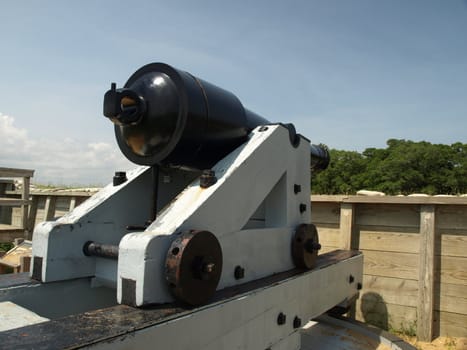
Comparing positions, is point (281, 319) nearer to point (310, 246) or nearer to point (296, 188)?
point (310, 246)

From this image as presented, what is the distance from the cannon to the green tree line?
20452 mm

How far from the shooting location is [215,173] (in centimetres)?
206

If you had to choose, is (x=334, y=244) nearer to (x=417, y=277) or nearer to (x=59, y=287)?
(x=417, y=277)

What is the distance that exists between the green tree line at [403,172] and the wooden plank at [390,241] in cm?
1875

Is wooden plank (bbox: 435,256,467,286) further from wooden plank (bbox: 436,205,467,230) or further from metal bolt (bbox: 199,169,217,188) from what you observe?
metal bolt (bbox: 199,169,217,188)

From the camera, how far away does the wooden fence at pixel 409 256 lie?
11.7 ft

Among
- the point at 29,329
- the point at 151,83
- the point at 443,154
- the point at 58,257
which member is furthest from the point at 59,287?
the point at 443,154

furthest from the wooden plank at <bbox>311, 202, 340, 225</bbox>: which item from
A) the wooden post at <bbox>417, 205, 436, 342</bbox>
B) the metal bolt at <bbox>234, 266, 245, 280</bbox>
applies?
the metal bolt at <bbox>234, 266, 245, 280</bbox>

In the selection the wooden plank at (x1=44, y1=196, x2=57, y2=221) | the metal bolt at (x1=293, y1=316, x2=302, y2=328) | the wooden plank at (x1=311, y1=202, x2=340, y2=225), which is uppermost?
the wooden plank at (x1=311, y1=202, x2=340, y2=225)

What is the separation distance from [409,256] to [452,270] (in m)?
0.37

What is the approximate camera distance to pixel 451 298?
3.56m

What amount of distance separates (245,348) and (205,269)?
470 mm

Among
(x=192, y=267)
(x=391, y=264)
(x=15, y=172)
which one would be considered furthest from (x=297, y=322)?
(x=15, y=172)

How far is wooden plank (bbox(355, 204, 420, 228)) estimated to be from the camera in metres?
Result: 3.82
